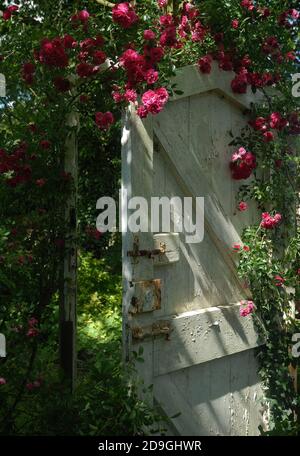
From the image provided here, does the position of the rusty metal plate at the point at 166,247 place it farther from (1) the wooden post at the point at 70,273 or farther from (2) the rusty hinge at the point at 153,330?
(1) the wooden post at the point at 70,273

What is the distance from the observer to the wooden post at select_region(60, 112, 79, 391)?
11.0 ft

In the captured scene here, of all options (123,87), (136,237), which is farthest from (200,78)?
(136,237)

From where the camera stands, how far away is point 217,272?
340 cm

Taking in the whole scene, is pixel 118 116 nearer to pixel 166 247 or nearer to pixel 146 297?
pixel 166 247

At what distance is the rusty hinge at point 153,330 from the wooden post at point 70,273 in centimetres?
70

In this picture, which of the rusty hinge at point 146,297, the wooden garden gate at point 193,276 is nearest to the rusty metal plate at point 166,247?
the wooden garden gate at point 193,276

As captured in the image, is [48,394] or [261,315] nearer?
[48,394]

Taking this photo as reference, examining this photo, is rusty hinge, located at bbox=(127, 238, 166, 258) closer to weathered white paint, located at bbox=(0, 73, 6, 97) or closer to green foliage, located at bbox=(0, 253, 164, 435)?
green foliage, located at bbox=(0, 253, 164, 435)

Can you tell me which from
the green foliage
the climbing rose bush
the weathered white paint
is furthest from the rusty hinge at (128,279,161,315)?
the weathered white paint

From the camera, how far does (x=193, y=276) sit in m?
3.24

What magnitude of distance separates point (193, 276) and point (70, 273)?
75 centimetres

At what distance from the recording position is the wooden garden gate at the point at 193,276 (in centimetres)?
289

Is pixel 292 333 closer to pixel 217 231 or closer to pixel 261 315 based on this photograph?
pixel 261 315
